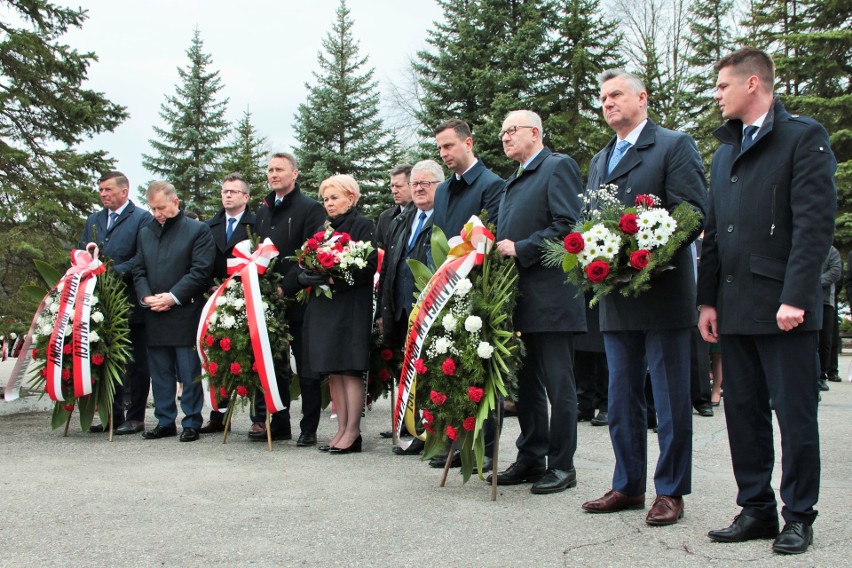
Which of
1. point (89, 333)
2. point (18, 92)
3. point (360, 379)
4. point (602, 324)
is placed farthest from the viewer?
point (18, 92)

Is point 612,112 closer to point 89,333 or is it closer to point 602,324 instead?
point 602,324

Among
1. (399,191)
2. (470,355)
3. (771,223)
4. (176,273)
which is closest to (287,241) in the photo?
(176,273)

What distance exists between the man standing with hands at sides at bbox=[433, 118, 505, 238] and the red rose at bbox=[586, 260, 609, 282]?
6.58 ft

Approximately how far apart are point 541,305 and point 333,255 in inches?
81.7

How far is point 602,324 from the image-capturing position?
15.7ft

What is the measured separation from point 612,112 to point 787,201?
1.12m

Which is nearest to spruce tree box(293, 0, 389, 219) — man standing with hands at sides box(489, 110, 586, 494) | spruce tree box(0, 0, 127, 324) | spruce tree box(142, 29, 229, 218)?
spruce tree box(142, 29, 229, 218)

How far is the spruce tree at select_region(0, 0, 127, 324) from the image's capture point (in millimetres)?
10219

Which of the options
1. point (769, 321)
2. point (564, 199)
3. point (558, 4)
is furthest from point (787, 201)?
point (558, 4)

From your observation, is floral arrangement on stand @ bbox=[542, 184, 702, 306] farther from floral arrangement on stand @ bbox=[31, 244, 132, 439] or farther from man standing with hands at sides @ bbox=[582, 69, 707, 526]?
floral arrangement on stand @ bbox=[31, 244, 132, 439]

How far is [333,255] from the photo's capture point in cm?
688

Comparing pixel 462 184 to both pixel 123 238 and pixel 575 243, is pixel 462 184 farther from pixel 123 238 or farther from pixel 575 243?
pixel 123 238

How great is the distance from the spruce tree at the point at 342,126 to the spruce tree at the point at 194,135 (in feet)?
22.2

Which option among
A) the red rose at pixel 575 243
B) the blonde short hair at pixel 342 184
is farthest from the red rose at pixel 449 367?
the blonde short hair at pixel 342 184
